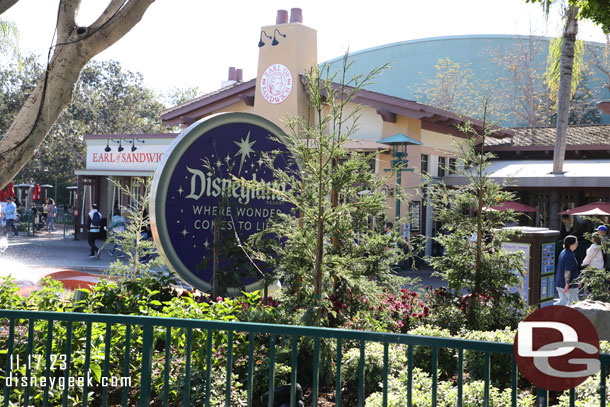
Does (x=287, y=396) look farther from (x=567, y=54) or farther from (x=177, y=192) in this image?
(x=567, y=54)

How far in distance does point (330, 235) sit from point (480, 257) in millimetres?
2329

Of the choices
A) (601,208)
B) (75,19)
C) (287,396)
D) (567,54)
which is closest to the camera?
(287,396)

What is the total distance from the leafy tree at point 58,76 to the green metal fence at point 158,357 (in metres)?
1.71

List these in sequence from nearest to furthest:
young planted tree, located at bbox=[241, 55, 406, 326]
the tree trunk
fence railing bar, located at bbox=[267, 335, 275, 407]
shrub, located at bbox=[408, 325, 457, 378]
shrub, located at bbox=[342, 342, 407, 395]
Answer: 1. fence railing bar, located at bbox=[267, 335, 275, 407]
2. shrub, located at bbox=[342, 342, 407, 395]
3. shrub, located at bbox=[408, 325, 457, 378]
4. young planted tree, located at bbox=[241, 55, 406, 326]
5. the tree trunk


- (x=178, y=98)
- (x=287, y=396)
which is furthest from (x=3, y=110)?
(x=287, y=396)

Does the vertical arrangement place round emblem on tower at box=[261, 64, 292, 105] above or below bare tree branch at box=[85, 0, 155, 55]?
above

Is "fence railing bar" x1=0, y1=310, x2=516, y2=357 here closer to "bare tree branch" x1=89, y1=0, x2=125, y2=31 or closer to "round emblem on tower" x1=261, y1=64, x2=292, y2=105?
"bare tree branch" x1=89, y1=0, x2=125, y2=31

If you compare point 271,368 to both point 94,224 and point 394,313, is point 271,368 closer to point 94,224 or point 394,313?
point 394,313

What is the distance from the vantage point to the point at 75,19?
19.1 feet

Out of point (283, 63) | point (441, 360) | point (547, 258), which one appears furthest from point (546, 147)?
point (441, 360)

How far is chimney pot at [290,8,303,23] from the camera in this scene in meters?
21.7

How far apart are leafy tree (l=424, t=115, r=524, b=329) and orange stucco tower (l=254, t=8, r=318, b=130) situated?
1395 centimetres

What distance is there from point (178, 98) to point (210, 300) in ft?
159

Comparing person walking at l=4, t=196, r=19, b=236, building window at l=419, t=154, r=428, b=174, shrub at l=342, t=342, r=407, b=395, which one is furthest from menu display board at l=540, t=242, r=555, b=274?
person walking at l=4, t=196, r=19, b=236
